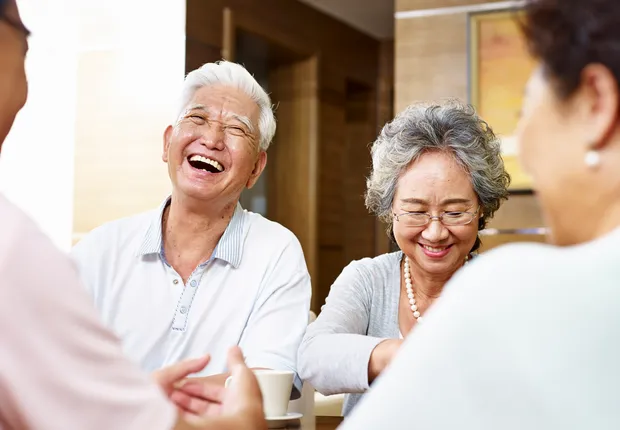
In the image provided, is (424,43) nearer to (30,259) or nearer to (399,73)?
(399,73)

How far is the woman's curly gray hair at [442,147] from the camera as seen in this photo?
209cm

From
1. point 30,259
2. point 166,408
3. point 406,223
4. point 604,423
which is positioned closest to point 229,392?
point 166,408

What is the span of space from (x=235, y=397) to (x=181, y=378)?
18cm

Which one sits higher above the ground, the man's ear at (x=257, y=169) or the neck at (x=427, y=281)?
the man's ear at (x=257, y=169)

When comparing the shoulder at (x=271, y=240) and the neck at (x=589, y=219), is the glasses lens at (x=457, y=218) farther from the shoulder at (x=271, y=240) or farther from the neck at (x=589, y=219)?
the neck at (x=589, y=219)

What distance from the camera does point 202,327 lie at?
7.37 ft

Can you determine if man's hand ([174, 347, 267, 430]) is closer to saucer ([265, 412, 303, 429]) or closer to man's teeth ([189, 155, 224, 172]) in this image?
saucer ([265, 412, 303, 429])

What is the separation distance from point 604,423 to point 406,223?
1445mm

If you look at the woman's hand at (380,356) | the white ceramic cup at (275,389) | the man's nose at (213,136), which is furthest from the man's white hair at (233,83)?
the white ceramic cup at (275,389)

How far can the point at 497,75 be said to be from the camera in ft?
14.6

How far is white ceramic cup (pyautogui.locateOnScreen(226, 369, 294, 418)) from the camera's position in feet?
4.91

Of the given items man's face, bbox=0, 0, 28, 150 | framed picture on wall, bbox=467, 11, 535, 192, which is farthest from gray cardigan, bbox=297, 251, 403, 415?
framed picture on wall, bbox=467, 11, 535, 192

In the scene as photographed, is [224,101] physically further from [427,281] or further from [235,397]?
[235,397]

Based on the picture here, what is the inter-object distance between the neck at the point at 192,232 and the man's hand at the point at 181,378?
1.07 meters
